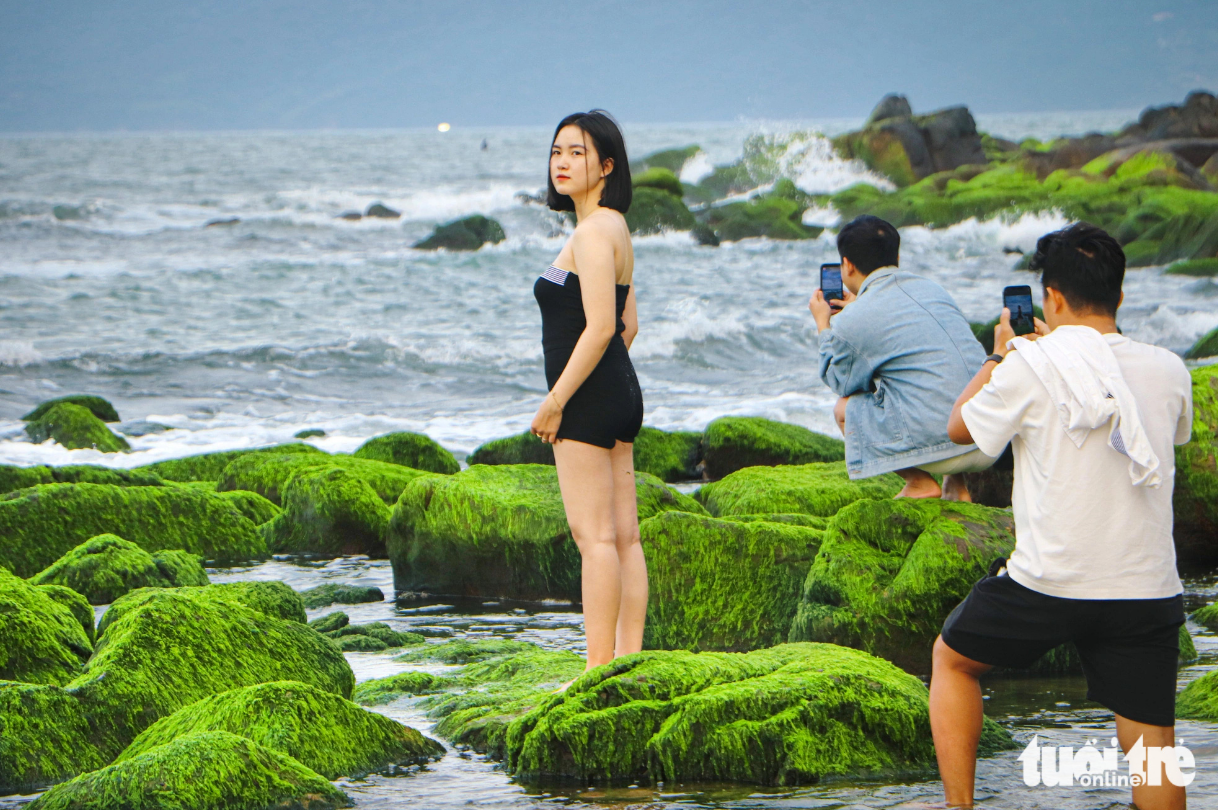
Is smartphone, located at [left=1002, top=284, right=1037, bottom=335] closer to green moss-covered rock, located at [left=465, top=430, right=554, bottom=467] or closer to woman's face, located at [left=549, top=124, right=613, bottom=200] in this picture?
woman's face, located at [left=549, top=124, right=613, bottom=200]

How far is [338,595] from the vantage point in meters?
6.87

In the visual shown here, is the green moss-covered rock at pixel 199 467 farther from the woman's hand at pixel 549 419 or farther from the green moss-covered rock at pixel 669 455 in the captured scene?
the woman's hand at pixel 549 419

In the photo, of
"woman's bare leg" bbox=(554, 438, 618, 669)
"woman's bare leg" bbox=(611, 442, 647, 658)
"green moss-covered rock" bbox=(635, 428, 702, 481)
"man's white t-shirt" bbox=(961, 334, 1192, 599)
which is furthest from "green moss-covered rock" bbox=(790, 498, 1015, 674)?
"green moss-covered rock" bbox=(635, 428, 702, 481)

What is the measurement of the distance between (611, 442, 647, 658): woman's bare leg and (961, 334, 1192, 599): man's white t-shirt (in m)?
1.48

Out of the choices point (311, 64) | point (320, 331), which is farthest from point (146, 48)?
point (320, 331)

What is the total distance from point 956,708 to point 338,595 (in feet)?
14.3

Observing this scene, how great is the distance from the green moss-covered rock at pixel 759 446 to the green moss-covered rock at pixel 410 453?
7.03ft

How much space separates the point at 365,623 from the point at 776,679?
2986 mm

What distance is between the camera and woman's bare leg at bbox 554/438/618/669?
418 centimetres

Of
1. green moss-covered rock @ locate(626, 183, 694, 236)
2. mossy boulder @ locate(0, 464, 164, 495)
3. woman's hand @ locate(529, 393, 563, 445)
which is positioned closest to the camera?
woman's hand @ locate(529, 393, 563, 445)

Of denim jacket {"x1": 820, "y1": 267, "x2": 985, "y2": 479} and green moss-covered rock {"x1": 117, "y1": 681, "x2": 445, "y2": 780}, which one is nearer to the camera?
green moss-covered rock {"x1": 117, "y1": 681, "x2": 445, "y2": 780}

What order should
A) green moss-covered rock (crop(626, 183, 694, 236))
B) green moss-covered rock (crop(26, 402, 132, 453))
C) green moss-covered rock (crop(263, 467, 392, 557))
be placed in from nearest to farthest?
green moss-covered rock (crop(263, 467, 392, 557))
green moss-covered rock (crop(26, 402, 132, 453))
green moss-covered rock (crop(626, 183, 694, 236))

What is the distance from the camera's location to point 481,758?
160 inches

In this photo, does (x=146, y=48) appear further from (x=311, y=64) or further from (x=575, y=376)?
(x=575, y=376)
